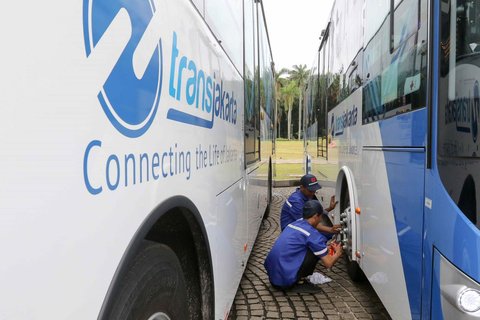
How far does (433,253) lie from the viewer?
234cm

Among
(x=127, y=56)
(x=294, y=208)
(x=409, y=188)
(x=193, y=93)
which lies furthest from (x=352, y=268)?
(x=127, y=56)

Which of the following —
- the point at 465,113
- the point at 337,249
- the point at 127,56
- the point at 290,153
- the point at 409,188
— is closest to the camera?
the point at 127,56

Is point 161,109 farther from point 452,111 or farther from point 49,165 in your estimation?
point 452,111

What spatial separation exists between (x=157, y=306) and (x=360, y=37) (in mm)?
3598

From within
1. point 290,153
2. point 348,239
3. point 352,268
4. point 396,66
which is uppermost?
point 396,66

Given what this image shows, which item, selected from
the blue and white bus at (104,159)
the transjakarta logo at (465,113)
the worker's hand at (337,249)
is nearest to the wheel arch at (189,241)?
the blue and white bus at (104,159)

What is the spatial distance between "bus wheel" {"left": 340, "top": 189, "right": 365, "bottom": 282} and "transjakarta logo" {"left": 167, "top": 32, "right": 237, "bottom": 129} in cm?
241

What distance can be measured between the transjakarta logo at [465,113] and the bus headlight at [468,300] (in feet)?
2.31

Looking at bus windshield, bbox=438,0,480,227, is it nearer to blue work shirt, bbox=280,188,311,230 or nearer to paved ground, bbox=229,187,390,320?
paved ground, bbox=229,187,390,320

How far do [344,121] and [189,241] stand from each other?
3.46m

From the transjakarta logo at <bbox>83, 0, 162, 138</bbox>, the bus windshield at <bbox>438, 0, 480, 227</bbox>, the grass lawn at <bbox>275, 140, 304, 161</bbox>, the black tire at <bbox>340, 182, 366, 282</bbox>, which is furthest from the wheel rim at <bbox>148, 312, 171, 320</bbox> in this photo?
the grass lawn at <bbox>275, 140, 304, 161</bbox>

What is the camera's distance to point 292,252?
4.90m

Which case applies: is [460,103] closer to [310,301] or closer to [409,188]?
[409,188]

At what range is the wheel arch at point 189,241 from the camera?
1.89m
